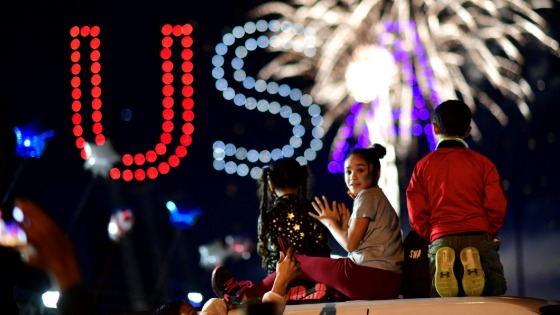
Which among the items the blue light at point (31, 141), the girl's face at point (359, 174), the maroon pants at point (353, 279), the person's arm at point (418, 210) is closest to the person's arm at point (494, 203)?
the person's arm at point (418, 210)

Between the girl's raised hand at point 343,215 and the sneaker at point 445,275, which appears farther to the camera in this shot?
the girl's raised hand at point 343,215

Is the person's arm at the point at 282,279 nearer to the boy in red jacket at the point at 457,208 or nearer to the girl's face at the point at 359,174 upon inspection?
the boy in red jacket at the point at 457,208

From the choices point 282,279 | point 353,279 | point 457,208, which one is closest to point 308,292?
point 353,279

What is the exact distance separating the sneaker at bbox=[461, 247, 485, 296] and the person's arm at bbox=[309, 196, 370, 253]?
35.6 inches

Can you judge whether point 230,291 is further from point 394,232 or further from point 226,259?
point 226,259

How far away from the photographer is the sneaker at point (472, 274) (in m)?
5.11

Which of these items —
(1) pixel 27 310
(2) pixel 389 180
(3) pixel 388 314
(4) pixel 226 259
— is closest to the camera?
(3) pixel 388 314

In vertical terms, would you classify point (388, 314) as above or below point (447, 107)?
below

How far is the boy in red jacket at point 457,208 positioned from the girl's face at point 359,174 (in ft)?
Result: 1.74

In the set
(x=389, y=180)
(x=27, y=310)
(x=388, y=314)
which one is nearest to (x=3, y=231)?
(x=388, y=314)

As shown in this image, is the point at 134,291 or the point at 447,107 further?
the point at 134,291

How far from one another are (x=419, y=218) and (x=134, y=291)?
131 feet

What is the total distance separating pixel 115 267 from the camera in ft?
148

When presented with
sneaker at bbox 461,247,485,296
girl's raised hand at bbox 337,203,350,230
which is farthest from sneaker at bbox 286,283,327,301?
sneaker at bbox 461,247,485,296
